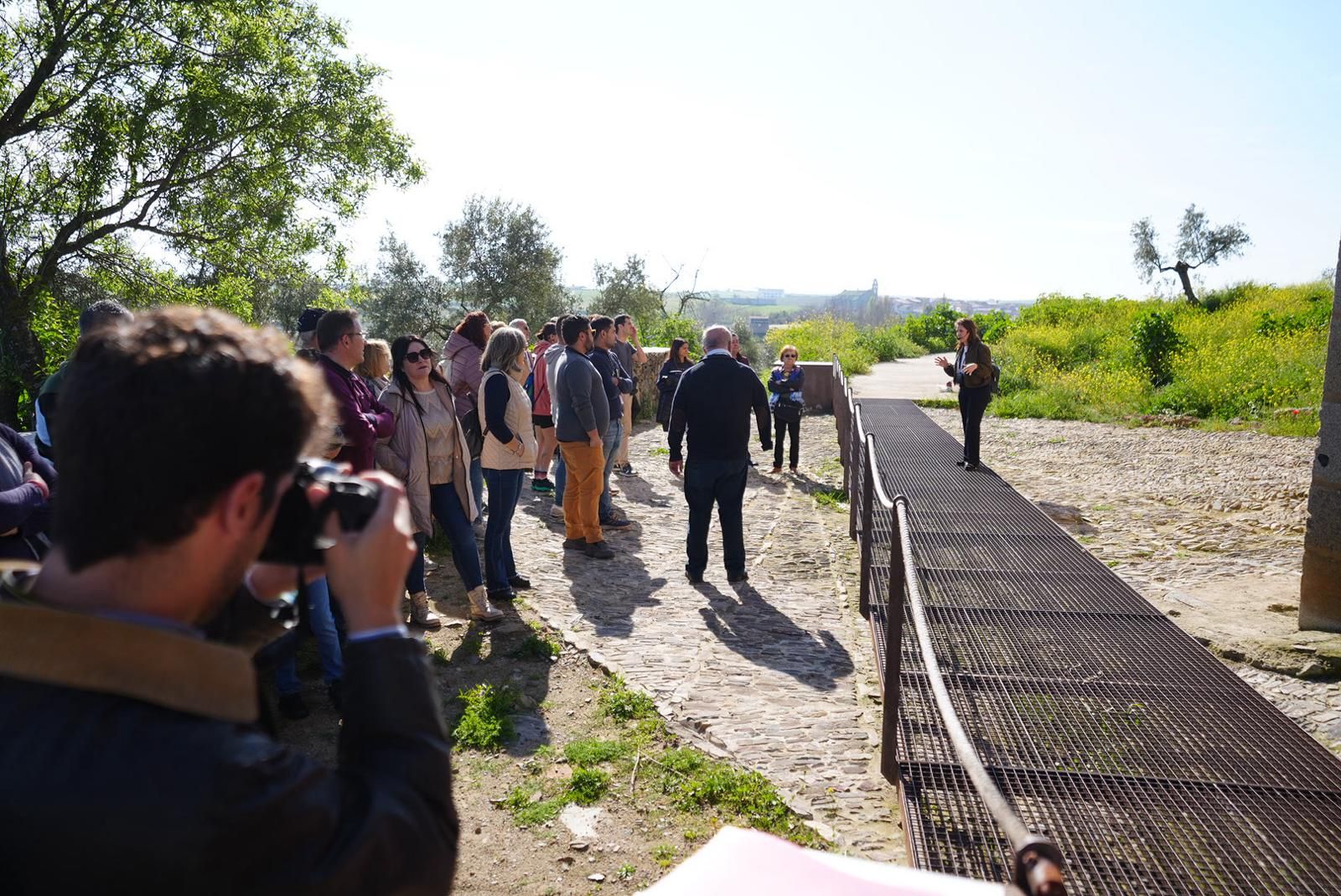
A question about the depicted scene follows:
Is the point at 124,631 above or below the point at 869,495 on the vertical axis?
above

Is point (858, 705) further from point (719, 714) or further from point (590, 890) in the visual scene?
point (590, 890)

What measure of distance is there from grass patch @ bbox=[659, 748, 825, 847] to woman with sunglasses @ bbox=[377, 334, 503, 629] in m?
2.05

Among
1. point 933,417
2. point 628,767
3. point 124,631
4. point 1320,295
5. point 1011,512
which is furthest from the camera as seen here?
point 1320,295

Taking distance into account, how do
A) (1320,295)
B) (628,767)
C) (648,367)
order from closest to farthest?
(628,767), (648,367), (1320,295)

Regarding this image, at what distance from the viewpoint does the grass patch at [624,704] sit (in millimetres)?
4809

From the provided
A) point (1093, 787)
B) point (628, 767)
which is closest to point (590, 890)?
point (628, 767)

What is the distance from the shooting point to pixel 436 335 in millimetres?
30844

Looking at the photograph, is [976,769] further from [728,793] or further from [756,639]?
[756,639]

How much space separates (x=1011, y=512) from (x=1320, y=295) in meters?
27.0

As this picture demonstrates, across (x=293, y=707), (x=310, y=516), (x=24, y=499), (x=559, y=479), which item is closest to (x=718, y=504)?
(x=559, y=479)

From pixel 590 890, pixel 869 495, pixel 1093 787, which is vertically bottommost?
pixel 590 890

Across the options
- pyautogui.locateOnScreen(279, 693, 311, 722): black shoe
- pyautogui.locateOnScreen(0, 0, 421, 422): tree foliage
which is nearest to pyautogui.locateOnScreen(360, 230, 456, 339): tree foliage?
pyautogui.locateOnScreen(0, 0, 421, 422): tree foliage

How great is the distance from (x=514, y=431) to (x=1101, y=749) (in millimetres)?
4001

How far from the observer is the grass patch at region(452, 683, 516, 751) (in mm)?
4477
